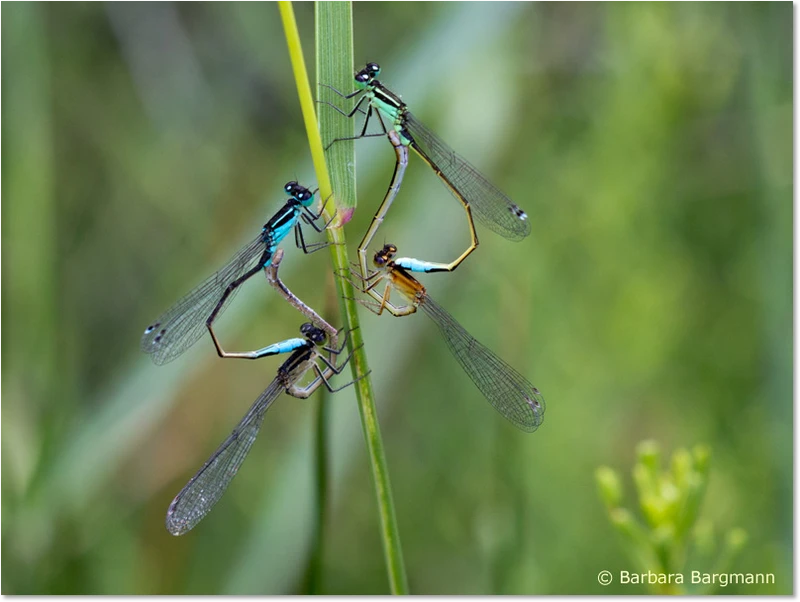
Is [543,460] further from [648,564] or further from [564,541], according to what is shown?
[648,564]

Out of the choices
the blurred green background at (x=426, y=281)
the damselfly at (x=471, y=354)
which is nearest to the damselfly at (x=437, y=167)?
the damselfly at (x=471, y=354)

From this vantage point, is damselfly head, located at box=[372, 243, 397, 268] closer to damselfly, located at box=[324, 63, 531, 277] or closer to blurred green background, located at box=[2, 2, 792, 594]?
damselfly, located at box=[324, 63, 531, 277]

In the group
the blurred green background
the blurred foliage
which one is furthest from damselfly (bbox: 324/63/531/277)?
the blurred foliage

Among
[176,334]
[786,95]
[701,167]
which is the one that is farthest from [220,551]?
[786,95]

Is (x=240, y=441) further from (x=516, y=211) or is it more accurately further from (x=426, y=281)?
(x=516, y=211)

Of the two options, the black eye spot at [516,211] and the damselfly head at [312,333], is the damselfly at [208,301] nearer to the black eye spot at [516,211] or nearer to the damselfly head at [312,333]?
the damselfly head at [312,333]

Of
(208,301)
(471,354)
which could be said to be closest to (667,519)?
(471,354)
